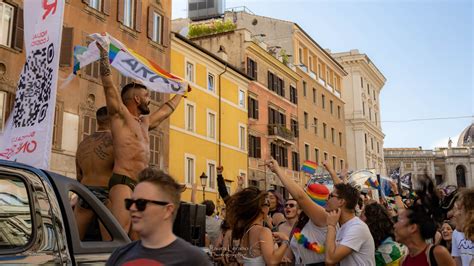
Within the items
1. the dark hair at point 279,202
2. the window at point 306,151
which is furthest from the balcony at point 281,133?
the dark hair at point 279,202

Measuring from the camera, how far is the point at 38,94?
510 centimetres

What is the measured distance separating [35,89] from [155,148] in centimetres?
1734

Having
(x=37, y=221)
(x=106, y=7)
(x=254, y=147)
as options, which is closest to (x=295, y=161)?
(x=254, y=147)

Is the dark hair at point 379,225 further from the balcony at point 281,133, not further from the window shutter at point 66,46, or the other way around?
the balcony at point 281,133

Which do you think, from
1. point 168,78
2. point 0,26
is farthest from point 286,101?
point 168,78

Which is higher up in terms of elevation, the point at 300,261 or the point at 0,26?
the point at 0,26

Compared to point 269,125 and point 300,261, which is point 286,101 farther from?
point 300,261

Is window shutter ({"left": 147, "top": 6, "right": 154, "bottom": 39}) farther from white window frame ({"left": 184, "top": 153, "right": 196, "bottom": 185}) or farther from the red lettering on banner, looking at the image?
the red lettering on banner

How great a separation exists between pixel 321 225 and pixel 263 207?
55 centimetres

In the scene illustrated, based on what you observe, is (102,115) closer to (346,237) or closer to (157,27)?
(346,237)

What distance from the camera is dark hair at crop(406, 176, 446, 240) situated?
3.91 m

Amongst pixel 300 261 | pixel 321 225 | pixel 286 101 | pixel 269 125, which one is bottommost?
pixel 300 261

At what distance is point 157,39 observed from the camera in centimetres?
2366

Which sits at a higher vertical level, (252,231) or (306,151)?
(306,151)
